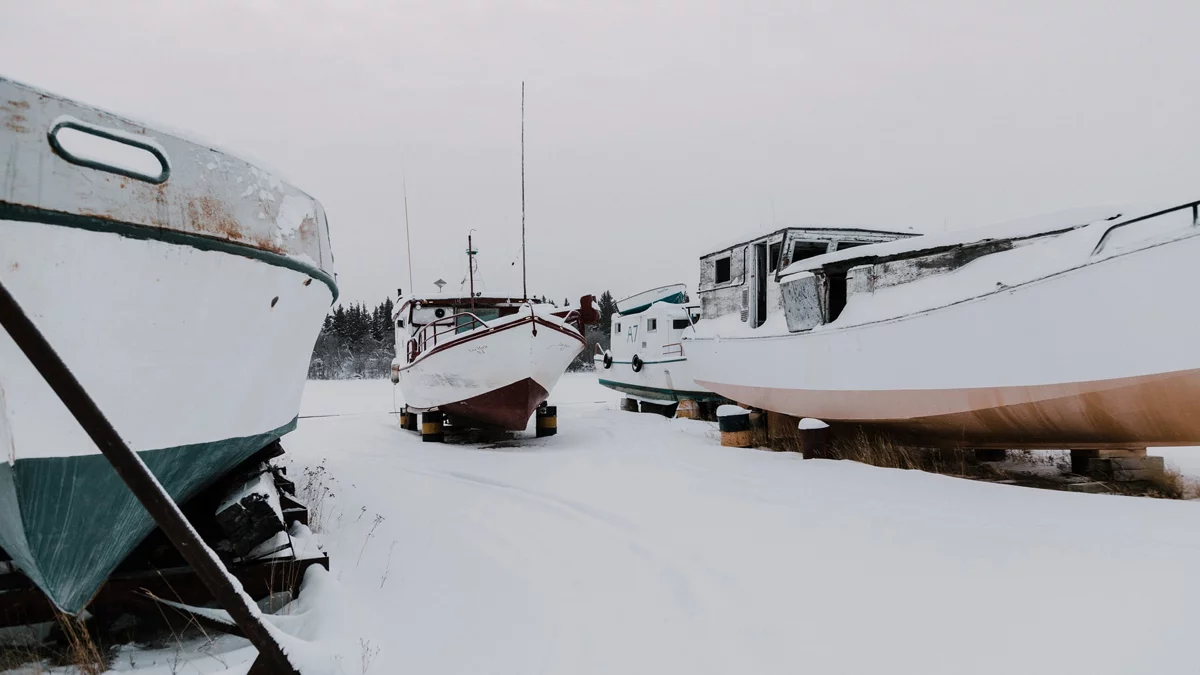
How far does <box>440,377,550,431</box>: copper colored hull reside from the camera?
9922mm

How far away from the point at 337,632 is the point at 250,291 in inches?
67.0

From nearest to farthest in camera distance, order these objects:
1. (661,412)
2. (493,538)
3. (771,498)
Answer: (493,538) < (771,498) < (661,412)

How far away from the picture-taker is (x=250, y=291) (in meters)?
3.05

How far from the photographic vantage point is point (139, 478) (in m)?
2.08

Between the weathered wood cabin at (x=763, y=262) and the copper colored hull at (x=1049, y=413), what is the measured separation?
6.00 feet

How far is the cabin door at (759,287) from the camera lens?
929 cm

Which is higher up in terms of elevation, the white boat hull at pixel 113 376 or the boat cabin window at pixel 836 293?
the boat cabin window at pixel 836 293

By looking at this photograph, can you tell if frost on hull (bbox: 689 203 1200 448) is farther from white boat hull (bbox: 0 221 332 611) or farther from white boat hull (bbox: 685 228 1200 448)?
white boat hull (bbox: 0 221 332 611)

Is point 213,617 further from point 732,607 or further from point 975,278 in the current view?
point 975,278

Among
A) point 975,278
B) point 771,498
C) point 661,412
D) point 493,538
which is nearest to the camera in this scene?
point 493,538

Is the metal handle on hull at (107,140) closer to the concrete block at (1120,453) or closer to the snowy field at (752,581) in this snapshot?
A: the snowy field at (752,581)

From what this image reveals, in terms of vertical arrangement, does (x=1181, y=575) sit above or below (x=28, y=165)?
below

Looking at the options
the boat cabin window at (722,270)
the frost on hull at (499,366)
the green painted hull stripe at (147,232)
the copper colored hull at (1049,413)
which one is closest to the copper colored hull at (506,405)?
the frost on hull at (499,366)

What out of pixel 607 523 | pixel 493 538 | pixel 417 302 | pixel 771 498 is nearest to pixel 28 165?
pixel 493 538
